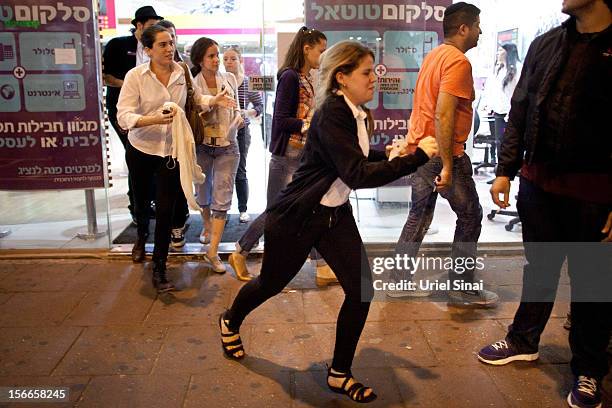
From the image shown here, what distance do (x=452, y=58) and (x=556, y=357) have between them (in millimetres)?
1746

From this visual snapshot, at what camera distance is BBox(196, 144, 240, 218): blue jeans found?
442 centimetres

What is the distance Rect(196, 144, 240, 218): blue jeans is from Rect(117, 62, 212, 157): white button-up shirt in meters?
0.59

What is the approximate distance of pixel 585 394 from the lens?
8.63 ft

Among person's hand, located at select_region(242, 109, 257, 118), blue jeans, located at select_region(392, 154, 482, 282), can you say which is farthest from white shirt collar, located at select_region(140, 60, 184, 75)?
person's hand, located at select_region(242, 109, 257, 118)

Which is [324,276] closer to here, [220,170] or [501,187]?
[220,170]

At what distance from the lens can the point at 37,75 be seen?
467cm

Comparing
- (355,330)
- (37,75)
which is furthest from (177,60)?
(355,330)

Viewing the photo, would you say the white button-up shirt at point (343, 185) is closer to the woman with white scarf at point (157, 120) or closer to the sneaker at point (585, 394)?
the sneaker at point (585, 394)

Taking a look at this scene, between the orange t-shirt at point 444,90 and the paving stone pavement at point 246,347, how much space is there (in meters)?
1.12

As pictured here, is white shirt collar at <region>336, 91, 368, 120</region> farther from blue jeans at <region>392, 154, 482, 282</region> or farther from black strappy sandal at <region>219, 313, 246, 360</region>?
black strappy sandal at <region>219, 313, 246, 360</region>

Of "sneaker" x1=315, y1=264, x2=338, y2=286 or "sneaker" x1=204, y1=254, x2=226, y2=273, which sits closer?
"sneaker" x1=315, y1=264, x2=338, y2=286

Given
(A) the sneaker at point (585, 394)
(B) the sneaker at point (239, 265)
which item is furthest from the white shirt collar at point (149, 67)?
(A) the sneaker at point (585, 394)

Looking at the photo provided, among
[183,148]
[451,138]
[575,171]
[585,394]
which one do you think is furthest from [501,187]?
[183,148]

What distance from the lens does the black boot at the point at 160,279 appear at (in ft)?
13.2
